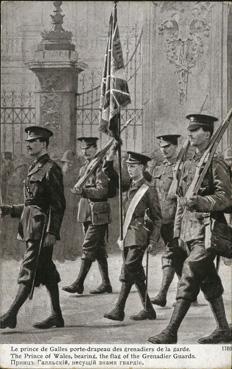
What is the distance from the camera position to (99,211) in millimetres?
7262

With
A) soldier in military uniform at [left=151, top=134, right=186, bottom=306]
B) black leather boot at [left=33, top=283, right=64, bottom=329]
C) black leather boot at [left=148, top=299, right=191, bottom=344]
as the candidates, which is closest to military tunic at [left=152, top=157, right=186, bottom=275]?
soldier in military uniform at [left=151, top=134, right=186, bottom=306]

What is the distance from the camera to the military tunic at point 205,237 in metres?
6.70

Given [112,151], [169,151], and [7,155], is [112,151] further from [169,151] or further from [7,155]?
[7,155]

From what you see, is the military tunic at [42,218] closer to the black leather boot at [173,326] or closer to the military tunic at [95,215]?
the military tunic at [95,215]

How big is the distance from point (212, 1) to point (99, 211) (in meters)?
2.15

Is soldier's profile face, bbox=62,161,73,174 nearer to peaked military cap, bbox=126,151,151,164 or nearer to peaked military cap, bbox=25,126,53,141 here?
peaked military cap, bbox=25,126,53,141

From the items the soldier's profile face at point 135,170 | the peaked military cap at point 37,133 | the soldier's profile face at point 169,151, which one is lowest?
the soldier's profile face at point 135,170

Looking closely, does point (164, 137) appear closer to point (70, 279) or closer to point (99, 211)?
point (99, 211)

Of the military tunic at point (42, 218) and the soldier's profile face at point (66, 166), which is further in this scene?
the soldier's profile face at point (66, 166)

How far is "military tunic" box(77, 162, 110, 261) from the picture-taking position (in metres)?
7.24

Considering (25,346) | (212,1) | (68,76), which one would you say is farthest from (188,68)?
(25,346)

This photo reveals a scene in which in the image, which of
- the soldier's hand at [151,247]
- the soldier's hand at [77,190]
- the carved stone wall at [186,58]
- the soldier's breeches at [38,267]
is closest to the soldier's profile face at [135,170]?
the carved stone wall at [186,58]

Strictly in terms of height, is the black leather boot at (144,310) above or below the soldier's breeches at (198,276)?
below

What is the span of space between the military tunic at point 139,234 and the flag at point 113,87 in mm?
594
